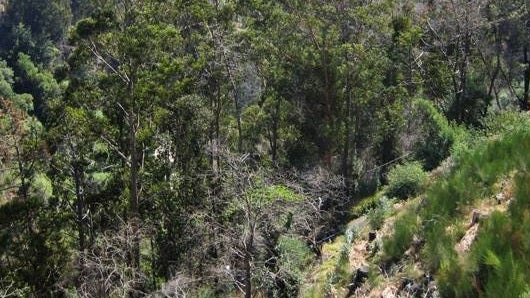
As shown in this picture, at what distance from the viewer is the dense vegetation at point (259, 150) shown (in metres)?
6.93

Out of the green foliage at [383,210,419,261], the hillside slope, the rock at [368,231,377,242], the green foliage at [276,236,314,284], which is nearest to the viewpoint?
the hillside slope

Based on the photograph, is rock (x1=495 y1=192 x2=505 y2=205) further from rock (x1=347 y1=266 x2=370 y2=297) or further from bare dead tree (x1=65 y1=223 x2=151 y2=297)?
bare dead tree (x1=65 y1=223 x2=151 y2=297)

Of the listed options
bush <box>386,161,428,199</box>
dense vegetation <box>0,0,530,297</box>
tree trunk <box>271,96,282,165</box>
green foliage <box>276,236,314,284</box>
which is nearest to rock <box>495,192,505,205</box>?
dense vegetation <box>0,0,530,297</box>

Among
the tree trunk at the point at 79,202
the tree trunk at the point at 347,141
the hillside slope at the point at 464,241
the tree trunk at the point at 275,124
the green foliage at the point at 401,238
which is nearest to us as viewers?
the hillside slope at the point at 464,241

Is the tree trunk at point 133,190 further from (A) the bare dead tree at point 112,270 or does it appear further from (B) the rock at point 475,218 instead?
(B) the rock at point 475,218

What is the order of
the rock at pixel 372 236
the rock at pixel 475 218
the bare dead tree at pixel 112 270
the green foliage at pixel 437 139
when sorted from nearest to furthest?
the rock at pixel 475 218 < the rock at pixel 372 236 < the green foliage at pixel 437 139 < the bare dead tree at pixel 112 270

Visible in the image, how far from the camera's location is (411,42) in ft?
81.3

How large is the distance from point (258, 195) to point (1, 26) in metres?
70.5

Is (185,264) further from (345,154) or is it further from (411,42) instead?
(411,42)

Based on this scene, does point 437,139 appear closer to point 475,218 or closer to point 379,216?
point 379,216

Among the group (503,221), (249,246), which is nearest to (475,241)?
(503,221)

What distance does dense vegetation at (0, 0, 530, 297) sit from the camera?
6.93 meters

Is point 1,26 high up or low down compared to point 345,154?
down

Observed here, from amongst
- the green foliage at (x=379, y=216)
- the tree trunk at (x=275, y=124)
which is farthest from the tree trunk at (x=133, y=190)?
the tree trunk at (x=275, y=124)
